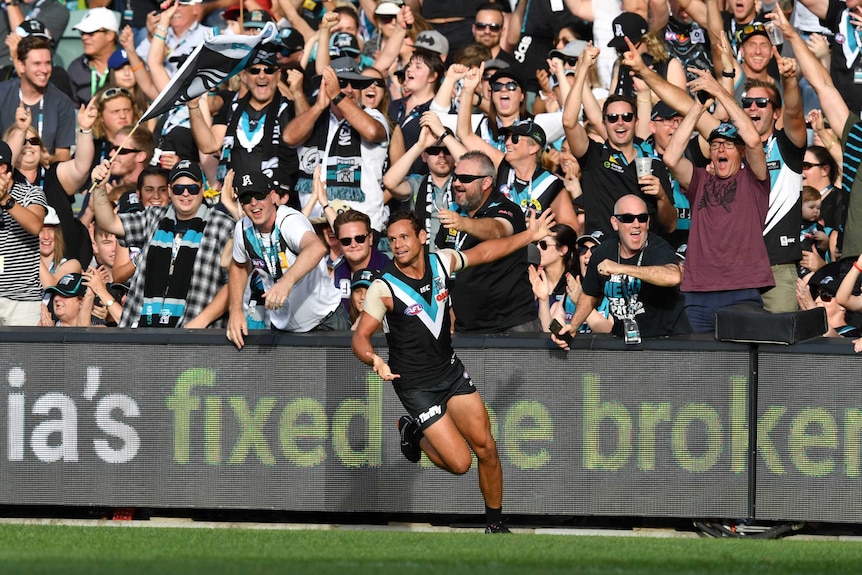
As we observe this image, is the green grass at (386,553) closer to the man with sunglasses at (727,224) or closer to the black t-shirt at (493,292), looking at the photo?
the black t-shirt at (493,292)

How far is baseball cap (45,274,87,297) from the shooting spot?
1294 cm

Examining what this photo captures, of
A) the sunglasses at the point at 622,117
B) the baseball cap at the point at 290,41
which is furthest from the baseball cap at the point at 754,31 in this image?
the baseball cap at the point at 290,41

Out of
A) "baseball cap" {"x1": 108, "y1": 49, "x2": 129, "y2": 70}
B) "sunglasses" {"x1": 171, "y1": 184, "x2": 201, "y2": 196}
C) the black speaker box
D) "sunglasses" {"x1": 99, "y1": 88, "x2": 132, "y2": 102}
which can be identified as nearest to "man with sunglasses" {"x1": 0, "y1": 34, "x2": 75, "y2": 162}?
"baseball cap" {"x1": 108, "y1": 49, "x2": 129, "y2": 70}

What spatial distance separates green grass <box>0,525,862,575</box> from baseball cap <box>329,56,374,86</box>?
15.7 feet

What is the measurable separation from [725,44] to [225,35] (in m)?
4.46

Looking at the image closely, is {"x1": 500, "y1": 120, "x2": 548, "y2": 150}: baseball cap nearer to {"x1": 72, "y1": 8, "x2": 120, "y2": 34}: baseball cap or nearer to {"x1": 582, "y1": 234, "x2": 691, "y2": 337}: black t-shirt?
{"x1": 582, "y1": 234, "x2": 691, "y2": 337}: black t-shirt

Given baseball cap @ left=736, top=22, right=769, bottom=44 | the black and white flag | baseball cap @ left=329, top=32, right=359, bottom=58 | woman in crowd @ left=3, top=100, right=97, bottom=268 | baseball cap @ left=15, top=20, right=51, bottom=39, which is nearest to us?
the black and white flag

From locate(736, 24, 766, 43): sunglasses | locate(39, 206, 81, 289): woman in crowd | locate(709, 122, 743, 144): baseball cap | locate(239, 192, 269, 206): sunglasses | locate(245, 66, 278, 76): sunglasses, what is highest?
locate(736, 24, 766, 43): sunglasses

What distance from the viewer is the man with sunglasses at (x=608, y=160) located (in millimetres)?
12773

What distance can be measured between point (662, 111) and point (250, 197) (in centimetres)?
391

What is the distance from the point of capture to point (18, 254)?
12.8 meters

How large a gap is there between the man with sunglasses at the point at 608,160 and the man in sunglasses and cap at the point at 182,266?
2980 millimetres

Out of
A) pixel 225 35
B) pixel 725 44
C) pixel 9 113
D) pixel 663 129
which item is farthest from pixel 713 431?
pixel 9 113

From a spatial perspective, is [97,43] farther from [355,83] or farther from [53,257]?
[355,83]
